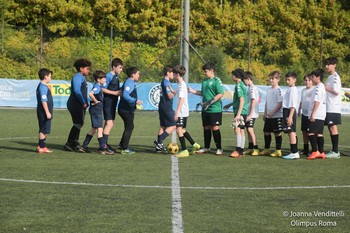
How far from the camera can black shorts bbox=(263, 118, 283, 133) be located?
15.3 metres

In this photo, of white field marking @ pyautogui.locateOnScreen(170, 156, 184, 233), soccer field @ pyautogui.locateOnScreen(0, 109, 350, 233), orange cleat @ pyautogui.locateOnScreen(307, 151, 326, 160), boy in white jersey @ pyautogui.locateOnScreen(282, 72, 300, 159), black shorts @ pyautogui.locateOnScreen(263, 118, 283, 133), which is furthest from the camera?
black shorts @ pyautogui.locateOnScreen(263, 118, 283, 133)

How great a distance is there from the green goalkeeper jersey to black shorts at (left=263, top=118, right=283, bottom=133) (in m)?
1.07

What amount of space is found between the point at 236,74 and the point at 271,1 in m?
30.5

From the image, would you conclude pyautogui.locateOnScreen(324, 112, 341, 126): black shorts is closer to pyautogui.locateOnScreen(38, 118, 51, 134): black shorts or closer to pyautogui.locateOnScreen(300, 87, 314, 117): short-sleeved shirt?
pyautogui.locateOnScreen(300, 87, 314, 117): short-sleeved shirt

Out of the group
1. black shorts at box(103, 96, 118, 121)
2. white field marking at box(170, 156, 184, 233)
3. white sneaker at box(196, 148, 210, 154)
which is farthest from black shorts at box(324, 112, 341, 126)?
black shorts at box(103, 96, 118, 121)

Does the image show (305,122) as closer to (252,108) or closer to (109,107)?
(252,108)

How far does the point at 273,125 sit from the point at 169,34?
2696cm

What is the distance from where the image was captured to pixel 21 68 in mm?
36938

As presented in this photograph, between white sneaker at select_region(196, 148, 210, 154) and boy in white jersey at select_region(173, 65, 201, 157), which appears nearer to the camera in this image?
boy in white jersey at select_region(173, 65, 201, 157)

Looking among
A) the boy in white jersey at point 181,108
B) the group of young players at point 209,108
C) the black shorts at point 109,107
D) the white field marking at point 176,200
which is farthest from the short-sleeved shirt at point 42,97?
the white field marking at point 176,200

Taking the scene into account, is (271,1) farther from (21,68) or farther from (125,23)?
(21,68)

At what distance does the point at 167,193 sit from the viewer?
9.76 m

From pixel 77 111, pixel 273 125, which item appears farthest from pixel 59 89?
pixel 273 125

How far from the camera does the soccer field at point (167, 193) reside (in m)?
7.77
